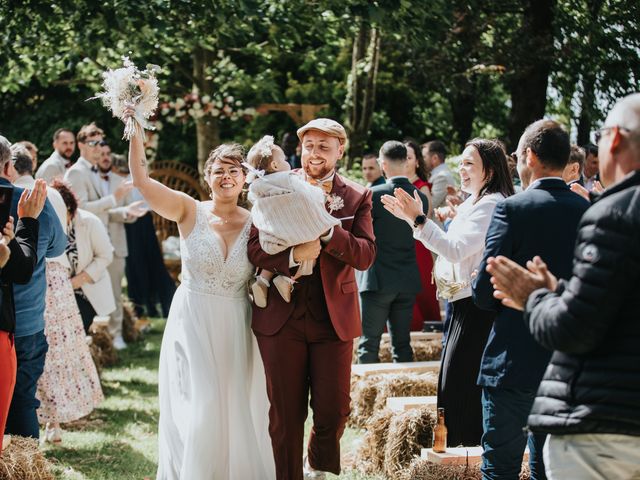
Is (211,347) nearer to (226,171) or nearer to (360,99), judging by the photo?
(226,171)

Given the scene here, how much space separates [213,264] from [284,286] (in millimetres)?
512

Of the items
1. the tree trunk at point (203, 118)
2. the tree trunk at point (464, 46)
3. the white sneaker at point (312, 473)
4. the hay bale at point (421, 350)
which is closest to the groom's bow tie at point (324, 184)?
the white sneaker at point (312, 473)

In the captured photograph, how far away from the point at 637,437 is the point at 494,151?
8.45ft

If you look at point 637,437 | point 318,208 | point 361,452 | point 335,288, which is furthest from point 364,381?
point 637,437

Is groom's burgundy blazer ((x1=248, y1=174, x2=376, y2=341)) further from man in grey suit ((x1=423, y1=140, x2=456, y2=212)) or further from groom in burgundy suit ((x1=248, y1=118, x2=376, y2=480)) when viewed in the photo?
man in grey suit ((x1=423, y1=140, x2=456, y2=212))

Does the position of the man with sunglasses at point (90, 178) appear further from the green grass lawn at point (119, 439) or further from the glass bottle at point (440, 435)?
the glass bottle at point (440, 435)

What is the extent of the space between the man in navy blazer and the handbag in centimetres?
104

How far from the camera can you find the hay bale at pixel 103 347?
9.71 meters

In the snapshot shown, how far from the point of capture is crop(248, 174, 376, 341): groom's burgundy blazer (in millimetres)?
4969

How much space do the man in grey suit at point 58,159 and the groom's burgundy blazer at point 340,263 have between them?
18.9 ft

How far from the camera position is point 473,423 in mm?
5469

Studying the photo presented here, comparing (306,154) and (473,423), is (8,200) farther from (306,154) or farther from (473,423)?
(473,423)

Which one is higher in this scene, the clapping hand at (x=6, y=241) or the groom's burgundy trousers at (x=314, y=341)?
the clapping hand at (x=6, y=241)

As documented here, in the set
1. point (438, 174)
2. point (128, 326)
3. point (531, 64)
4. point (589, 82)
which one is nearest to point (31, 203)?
point (438, 174)
